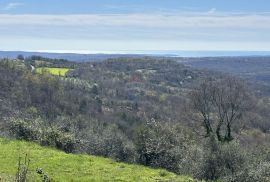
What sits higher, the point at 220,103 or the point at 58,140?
the point at 58,140

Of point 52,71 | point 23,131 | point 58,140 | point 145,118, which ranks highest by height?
point 23,131

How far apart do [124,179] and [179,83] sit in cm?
17089

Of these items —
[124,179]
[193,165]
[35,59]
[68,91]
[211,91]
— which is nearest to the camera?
[124,179]

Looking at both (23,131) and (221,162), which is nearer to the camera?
(221,162)

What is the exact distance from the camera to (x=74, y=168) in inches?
783

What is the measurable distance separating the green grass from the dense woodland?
340 cm

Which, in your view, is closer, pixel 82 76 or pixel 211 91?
pixel 211 91

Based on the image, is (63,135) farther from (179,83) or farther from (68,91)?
(179,83)

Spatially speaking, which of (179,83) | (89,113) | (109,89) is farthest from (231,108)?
(179,83)

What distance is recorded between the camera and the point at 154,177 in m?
19.3

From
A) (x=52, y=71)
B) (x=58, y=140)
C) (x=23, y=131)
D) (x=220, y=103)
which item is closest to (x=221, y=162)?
(x=58, y=140)

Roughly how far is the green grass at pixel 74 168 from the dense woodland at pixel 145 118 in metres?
3.40

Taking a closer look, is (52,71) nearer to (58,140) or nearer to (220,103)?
(220,103)

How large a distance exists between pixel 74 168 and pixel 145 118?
71351mm
